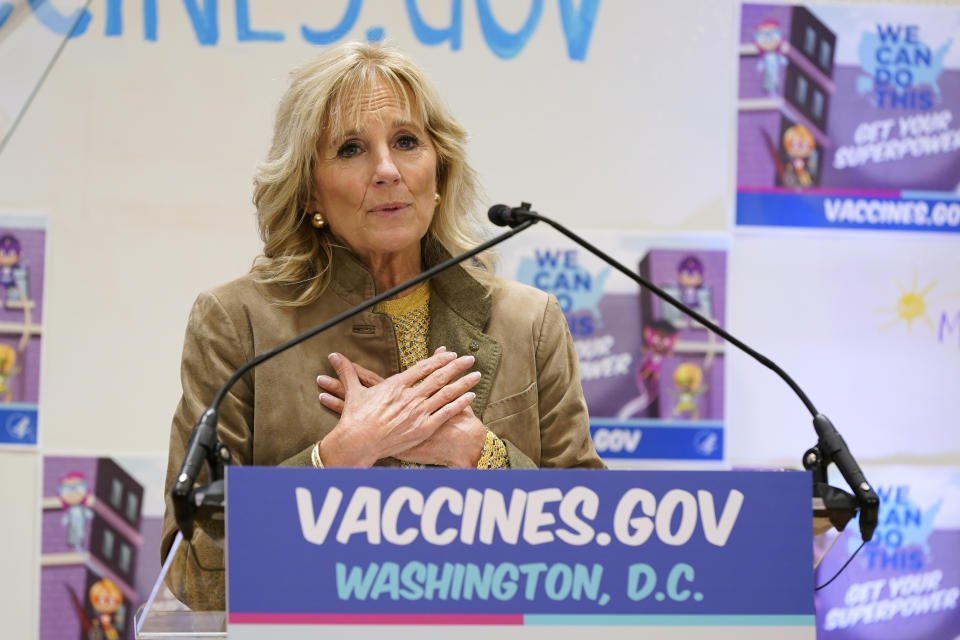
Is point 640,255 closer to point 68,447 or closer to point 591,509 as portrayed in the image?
point 68,447

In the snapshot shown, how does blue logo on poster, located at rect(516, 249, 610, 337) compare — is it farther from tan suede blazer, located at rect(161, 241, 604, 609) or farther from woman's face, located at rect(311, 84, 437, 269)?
woman's face, located at rect(311, 84, 437, 269)

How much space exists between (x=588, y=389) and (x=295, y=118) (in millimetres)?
1268

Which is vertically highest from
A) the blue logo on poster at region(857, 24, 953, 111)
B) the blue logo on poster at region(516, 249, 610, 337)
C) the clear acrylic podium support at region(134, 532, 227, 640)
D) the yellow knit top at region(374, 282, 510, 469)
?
the blue logo on poster at region(857, 24, 953, 111)

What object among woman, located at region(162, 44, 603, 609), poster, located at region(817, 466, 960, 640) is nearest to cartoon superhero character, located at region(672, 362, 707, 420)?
poster, located at region(817, 466, 960, 640)

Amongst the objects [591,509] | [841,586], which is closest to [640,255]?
[841,586]

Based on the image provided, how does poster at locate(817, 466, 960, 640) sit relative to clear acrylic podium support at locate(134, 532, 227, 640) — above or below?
below

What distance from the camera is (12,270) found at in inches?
107

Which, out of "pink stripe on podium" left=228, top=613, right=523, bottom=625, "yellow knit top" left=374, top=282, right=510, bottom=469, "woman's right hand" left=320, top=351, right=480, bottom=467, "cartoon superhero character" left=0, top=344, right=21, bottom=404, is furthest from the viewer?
"cartoon superhero character" left=0, top=344, right=21, bottom=404

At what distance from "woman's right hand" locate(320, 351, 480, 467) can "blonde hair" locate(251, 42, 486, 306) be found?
0.70 ft

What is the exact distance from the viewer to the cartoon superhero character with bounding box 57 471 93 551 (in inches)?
108

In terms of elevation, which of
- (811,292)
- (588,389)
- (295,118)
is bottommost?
(588,389)

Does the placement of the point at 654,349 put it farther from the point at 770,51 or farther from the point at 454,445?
the point at 454,445

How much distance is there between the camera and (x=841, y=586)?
116 inches

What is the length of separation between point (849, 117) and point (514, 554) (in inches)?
86.1
